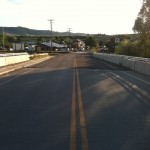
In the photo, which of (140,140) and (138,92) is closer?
(140,140)

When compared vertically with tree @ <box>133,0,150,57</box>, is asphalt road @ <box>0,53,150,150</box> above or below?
below

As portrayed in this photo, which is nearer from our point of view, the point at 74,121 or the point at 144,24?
the point at 74,121

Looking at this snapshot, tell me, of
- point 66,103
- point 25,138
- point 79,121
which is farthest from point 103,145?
point 66,103

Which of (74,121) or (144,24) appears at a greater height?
(144,24)

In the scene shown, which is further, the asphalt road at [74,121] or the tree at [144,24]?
the tree at [144,24]

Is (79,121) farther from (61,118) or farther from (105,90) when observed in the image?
(105,90)

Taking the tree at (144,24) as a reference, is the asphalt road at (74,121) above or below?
below

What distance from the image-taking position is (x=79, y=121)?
10.8 m

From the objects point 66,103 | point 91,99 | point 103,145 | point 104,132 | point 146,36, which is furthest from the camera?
point 146,36

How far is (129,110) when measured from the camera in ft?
42.7

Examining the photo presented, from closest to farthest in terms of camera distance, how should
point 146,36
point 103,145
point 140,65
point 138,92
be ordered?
point 103,145 → point 138,92 → point 140,65 → point 146,36

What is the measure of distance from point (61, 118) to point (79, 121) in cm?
69

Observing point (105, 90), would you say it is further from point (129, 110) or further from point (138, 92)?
point (129, 110)

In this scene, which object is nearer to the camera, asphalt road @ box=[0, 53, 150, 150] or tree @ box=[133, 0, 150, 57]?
asphalt road @ box=[0, 53, 150, 150]
